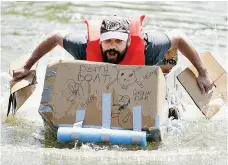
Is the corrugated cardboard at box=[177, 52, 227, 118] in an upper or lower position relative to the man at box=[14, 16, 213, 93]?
lower

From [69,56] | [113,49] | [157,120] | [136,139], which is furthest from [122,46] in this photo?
[69,56]

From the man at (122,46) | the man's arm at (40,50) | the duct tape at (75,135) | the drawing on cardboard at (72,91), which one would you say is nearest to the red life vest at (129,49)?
the man at (122,46)

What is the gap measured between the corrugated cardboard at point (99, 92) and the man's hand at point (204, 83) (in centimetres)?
56

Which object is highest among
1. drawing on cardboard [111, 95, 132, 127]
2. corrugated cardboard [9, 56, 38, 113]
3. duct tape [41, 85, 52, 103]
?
corrugated cardboard [9, 56, 38, 113]

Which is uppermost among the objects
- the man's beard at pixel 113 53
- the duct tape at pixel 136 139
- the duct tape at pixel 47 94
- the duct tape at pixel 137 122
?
the man's beard at pixel 113 53

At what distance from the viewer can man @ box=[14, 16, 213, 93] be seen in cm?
640

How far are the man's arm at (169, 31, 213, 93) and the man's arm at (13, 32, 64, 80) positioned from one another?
92 cm

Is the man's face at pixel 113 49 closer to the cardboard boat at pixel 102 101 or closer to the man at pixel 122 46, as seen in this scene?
the man at pixel 122 46

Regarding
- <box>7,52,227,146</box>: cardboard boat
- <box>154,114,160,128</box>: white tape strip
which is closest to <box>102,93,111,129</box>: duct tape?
<box>7,52,227,146</box>: cardboard boat

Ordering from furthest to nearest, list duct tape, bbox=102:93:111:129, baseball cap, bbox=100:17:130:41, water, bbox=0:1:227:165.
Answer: baseball cap, bbox=100:17:130:41 < duct tape, bbox=102:93:111:129 < water, bbox=0:1:227:165

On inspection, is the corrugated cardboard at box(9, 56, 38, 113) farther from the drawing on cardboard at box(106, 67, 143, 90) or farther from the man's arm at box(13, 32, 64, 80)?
the drawing on cardboard at box(106, 67, 143, 90)

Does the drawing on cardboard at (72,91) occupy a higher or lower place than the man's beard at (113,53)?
lower

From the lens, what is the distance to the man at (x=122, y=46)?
6.40 m

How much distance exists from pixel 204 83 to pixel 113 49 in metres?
0.83
